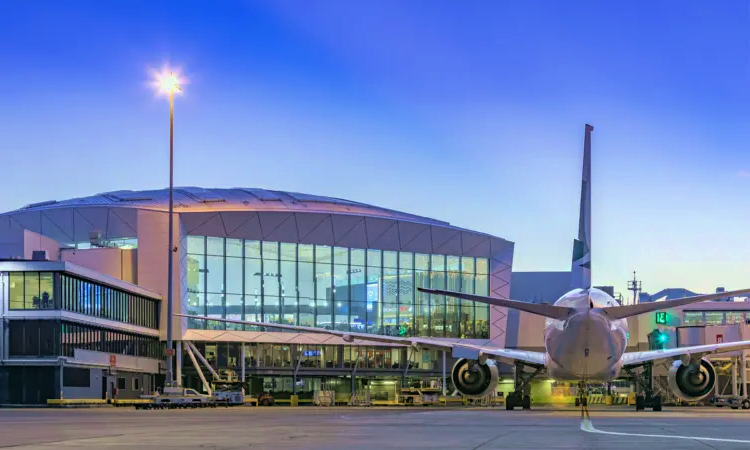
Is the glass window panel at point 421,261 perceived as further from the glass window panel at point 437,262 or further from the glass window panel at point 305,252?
the glass window panel at point 305,252

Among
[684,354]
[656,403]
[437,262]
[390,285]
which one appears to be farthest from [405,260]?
[684,354]

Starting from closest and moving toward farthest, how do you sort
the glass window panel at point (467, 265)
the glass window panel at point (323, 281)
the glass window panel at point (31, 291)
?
the glass window panel at point (31, 291), the glass window panel at point (323, 281), the glass window panel at point (467, 265)

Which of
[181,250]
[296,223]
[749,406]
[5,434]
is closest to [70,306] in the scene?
[181,250]

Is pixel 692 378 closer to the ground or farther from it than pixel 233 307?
closer to the ground

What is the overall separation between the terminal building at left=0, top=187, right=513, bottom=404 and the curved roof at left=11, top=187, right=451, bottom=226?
0.25 metres

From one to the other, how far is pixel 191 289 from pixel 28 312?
2360 cm

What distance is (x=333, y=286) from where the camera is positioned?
3957 inches

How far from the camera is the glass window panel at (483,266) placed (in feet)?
361

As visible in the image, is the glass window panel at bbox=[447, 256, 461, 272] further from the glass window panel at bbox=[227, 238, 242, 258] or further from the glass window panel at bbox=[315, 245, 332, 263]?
the glass window panel at bbox=[227, 238, 242, 258]

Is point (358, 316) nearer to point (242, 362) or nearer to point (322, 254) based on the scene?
point (322, 254)

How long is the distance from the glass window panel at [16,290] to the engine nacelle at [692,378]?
137ft

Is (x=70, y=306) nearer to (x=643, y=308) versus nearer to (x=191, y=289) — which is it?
(x=191, y=289)

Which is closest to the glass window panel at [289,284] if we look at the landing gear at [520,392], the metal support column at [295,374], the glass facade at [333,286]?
the glass facade at [333,286]

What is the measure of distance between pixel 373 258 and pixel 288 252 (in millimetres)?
9741
